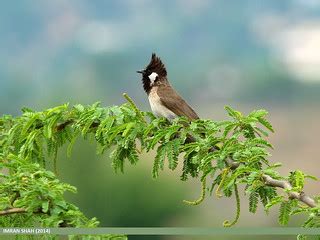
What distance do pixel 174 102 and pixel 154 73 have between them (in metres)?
0.47

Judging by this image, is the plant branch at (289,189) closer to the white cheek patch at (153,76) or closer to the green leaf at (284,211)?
the green leaf at (284,211)

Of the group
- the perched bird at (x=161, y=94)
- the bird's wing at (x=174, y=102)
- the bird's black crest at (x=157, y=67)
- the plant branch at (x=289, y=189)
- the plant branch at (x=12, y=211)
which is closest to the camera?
the plant branch at (x=289, y=189)

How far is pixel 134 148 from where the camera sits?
496 centimetres

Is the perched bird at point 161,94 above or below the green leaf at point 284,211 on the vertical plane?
above

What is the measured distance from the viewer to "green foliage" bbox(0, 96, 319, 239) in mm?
3951

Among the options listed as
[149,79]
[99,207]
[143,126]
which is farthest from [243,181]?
[99,207]

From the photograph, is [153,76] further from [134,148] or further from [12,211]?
[12,211]

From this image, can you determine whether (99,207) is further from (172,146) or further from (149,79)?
(172,146)

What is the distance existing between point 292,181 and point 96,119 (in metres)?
1.36

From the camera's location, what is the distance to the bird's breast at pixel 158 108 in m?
6.07

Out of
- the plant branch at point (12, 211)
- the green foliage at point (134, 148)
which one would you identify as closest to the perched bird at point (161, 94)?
the green foliage at point (134, 148)

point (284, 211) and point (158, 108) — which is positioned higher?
point (158, 108)

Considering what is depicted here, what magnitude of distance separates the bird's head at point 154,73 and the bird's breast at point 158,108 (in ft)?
0.37

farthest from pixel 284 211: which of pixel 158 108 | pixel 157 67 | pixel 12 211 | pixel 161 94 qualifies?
pixel 157 67
